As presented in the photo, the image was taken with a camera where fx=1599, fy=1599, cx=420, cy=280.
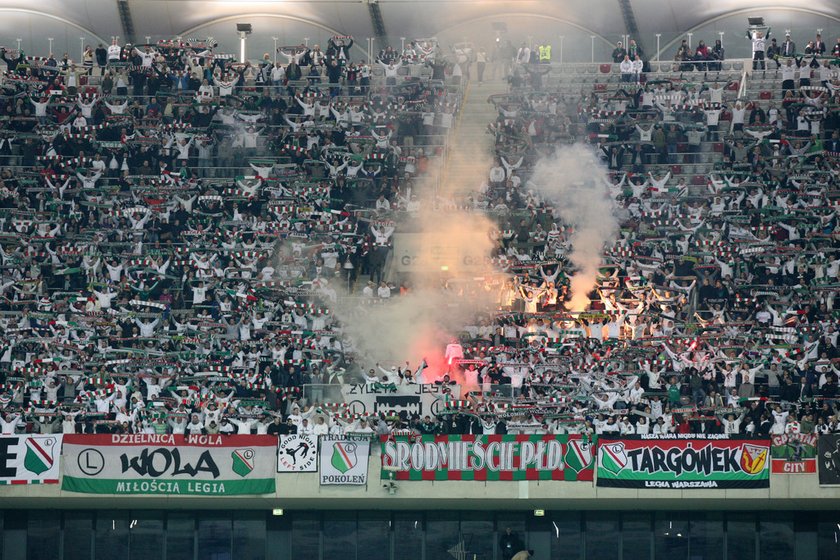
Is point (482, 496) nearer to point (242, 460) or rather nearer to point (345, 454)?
point (345, 454)

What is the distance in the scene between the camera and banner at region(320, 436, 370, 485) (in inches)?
1389

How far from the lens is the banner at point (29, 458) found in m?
35.1

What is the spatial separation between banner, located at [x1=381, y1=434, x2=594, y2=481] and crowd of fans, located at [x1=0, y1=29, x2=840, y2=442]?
0.71m

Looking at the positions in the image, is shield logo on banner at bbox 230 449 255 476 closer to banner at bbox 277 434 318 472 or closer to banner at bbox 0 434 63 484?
banner at bbox 277 434 318 472

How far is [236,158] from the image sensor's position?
46.7 m

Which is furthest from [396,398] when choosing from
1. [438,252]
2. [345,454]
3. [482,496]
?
[438,252]

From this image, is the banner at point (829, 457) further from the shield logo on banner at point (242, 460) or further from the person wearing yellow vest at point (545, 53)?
the person wearing yellow vest at point (545, 53)

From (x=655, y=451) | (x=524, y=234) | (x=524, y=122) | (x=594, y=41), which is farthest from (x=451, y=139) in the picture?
(x=655, y=451)

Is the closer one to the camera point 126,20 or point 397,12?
point 397,12

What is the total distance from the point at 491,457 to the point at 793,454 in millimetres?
6542

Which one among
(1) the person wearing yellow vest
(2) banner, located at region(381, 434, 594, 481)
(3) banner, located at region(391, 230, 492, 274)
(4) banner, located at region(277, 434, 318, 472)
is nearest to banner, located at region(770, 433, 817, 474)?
(2) banner, located at region(381, 434, 594, 481)

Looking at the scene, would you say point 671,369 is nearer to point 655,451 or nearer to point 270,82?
point 655,451

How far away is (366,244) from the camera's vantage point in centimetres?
4331

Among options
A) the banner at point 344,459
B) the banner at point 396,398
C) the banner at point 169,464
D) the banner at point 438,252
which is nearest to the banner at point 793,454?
the banner at point 396,398
